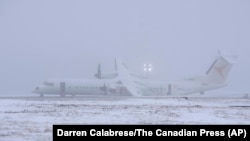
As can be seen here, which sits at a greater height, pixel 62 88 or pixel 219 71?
pixel 219 71

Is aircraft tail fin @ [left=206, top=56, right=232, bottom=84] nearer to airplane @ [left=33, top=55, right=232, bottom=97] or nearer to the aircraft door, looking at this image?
airplane @ [left=33, top=55, right=232, bottom=97]

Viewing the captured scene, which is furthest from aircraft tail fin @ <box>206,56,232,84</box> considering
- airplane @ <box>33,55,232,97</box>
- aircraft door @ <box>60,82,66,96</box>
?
aircraft door @ <box>60,82,66,96</box>

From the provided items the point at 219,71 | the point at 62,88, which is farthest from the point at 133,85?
the point at 219,71

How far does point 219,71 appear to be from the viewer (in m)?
72.8

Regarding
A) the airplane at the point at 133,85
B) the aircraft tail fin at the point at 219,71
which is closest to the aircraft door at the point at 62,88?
the airplane at the point at 133,85

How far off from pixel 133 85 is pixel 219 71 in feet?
47.2

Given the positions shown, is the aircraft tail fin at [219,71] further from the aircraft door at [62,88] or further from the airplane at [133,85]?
the aircraft door at [62,88]

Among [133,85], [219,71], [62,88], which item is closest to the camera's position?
[62,88]

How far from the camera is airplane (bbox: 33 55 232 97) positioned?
66.8 m

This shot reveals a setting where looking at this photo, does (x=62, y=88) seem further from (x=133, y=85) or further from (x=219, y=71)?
(x=219, y=71)

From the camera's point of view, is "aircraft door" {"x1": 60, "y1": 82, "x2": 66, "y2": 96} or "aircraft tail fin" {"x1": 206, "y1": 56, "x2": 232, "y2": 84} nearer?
"aircraft door" {"x1": 60, "y1": 82, "x2": 66, "y2": 96}

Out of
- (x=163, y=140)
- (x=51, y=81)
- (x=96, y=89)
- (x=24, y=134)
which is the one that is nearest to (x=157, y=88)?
(x=96, y=89)

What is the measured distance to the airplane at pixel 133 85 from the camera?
66.8m

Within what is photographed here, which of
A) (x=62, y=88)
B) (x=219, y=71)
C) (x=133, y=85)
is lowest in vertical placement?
(x=62, y=88)
